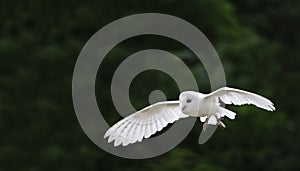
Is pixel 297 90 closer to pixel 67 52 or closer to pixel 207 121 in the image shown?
pixel 67 52

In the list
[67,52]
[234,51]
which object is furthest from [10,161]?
[234,51]

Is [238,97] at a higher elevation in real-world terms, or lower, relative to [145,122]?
lower

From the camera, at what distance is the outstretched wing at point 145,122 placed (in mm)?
5836

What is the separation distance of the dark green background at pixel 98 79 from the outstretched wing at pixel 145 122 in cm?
244

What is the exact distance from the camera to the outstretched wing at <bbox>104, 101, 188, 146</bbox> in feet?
19.1

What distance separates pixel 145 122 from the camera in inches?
236

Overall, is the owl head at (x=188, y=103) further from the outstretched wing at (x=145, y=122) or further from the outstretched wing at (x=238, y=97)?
the outstretched wing at (x=145, y=122)

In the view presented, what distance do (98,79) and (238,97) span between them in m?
3.64

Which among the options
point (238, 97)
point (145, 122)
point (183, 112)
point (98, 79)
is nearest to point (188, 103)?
point (183, 112)

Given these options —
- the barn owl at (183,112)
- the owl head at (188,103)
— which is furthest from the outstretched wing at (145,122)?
the owl head at (188,103)

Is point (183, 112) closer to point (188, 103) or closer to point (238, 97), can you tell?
point (188, 103)

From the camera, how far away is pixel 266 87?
31.9ft

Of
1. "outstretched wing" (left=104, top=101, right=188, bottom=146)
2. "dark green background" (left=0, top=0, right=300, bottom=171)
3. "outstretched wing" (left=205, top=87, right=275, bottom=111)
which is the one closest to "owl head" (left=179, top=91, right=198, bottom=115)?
"outstretched wing" (left=205, top=87, right=275, bottom=111)

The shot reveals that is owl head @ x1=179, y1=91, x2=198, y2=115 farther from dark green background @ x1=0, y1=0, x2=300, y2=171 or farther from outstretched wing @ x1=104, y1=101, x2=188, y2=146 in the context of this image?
dark green background @ x1=0, y1=0, x2=300, y2=171
